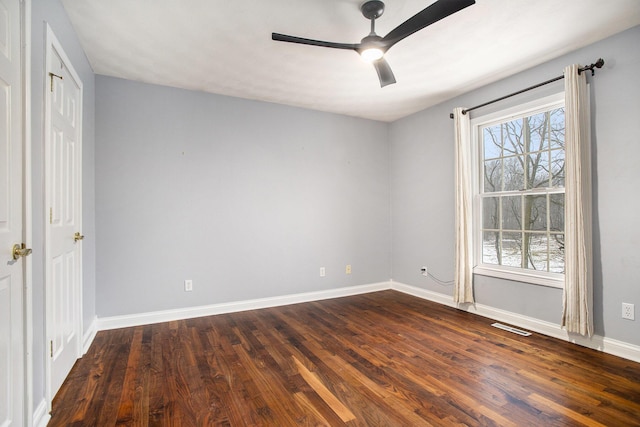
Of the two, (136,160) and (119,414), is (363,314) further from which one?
(136,160)

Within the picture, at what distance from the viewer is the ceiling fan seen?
6.33 feet

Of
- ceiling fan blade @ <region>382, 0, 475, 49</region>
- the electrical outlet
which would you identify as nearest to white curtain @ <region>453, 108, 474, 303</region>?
the electrical outlet

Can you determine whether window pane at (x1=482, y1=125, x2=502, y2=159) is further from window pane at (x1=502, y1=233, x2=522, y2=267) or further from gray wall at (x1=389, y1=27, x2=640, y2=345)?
window pane at (x1=502, y1=233, x2=522, y2=267)

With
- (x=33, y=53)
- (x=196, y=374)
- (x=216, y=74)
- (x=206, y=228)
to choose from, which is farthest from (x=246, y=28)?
(x=196, y=374)

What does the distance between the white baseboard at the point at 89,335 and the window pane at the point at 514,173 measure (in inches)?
171

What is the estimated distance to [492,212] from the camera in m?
3.69

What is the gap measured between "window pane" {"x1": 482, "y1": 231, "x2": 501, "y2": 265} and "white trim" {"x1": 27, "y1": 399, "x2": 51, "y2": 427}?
3.99 m

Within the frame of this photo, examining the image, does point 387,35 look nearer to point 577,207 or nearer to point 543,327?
point 577,207

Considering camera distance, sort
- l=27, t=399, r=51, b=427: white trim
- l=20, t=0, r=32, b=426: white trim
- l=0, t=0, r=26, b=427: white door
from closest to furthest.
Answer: l=0, t=0, r=26, b=427: white door < l=20, t=0, r=32, b=426: white trim < l=27, t=399, r=51, b=427: white trim

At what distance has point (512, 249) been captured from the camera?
3467 mm

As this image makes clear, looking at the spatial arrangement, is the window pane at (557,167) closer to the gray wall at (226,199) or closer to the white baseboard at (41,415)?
the gray wall at (226,199)

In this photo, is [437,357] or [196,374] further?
[437,357]

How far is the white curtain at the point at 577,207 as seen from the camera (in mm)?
2691

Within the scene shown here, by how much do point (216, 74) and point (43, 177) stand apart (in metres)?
1.99
